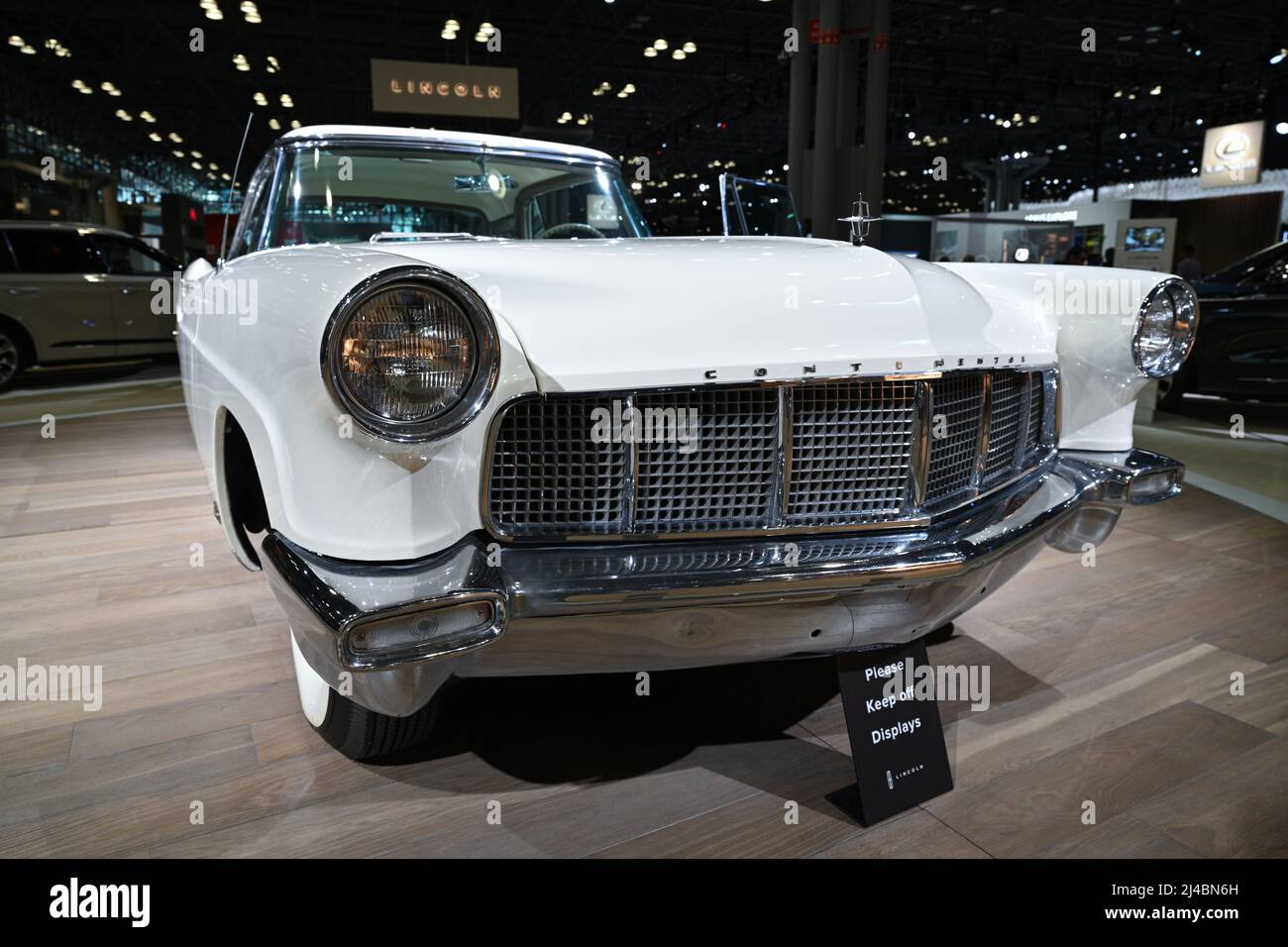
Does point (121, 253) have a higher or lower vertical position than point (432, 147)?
higher

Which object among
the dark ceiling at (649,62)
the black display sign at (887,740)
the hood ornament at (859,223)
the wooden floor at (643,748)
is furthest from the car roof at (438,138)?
the dark ceiling at (649,62)

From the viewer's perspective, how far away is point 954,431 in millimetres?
1882

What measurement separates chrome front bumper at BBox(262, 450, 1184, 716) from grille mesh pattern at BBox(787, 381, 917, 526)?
7 cm

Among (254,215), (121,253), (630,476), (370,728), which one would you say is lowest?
(370,728)

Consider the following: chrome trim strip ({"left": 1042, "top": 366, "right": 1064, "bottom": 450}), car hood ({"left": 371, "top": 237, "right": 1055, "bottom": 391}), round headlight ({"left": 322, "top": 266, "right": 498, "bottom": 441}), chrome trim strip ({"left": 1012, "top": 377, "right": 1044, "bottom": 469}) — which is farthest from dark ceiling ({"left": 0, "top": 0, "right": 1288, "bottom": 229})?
round headlight ({"left": 322, "top": 266, "right": 498, "bottom": 441})

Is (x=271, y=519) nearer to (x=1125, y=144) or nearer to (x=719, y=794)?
(x=719, y=794)

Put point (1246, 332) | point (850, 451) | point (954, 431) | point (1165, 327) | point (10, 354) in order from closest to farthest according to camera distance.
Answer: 1. point (850, 451)
2. point (954, 431)
3. point (1165, 327)
4. point (1246, 332)
5. point (10, 354)

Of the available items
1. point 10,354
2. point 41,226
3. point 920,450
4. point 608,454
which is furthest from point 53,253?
point 920,450

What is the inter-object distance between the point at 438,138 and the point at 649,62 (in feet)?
61.1

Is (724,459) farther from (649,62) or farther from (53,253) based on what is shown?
(649,62)

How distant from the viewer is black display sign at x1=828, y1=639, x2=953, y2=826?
5.74 feet

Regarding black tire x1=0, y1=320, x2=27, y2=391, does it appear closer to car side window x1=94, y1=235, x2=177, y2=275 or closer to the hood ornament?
car side window x1=94, y1=235, x2=177, y2=275

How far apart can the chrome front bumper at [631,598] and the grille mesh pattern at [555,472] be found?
6 centimetres

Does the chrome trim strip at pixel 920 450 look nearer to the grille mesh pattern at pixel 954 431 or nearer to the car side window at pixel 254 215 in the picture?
the grille mesh pattern at pixel 954 431
